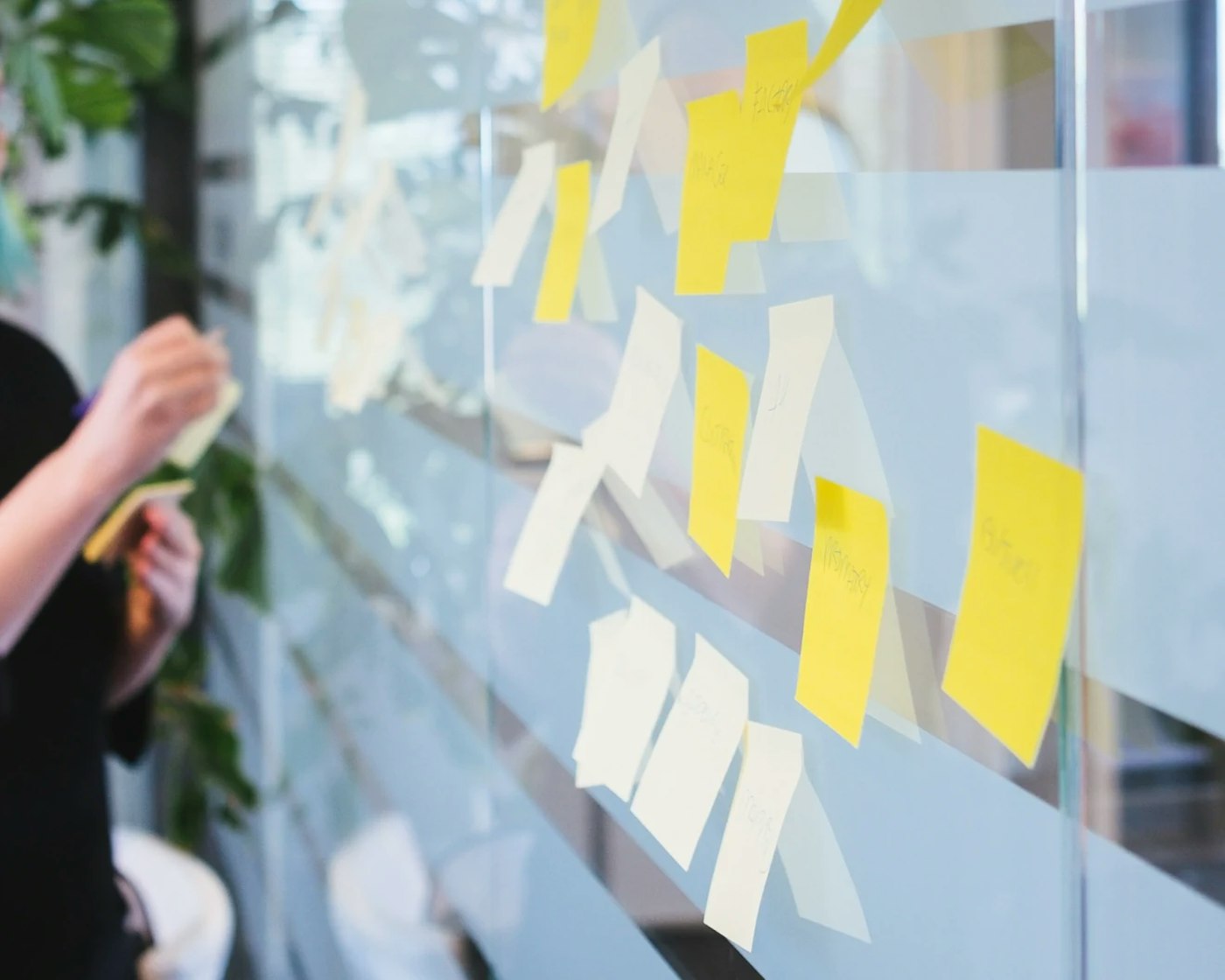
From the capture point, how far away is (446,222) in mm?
1233

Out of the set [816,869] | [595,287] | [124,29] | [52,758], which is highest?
[124,29]

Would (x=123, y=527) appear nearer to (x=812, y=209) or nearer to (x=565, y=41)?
(x=565, y=41)

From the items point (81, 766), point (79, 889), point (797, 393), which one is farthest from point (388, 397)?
point (797, 393)

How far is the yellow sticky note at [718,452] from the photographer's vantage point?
0.66 m

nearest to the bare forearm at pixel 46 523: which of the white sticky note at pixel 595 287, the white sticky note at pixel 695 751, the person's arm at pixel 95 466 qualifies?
the person's arm at pixel 95 466

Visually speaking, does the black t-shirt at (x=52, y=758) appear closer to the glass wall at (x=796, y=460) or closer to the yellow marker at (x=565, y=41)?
the glass wall at (x=796, y=460)

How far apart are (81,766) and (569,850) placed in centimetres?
66

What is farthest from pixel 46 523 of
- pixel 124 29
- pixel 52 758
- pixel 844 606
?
pixel 124 29

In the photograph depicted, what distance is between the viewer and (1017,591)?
456 millimetres

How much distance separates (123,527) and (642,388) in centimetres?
96

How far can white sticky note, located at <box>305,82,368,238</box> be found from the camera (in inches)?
60.5

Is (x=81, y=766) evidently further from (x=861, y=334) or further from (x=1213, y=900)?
(x=1213, y=900)

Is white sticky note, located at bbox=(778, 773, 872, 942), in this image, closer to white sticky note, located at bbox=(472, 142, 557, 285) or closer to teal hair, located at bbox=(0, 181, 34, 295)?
white sticky note, located at bbox=(472, 142, 557, 285)

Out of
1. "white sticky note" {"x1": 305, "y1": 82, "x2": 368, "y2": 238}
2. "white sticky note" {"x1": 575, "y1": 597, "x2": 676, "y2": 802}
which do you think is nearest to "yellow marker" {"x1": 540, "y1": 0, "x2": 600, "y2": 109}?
"white sticky note" {"x1": 575, "y1": 597, "x2": 676, "y2": 802}
